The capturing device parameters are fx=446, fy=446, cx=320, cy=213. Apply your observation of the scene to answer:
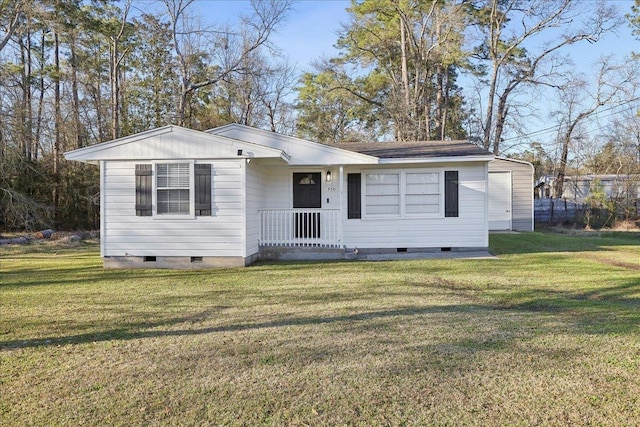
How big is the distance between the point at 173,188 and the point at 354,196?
4324 mm

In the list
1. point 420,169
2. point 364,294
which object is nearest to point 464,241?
point 420,169

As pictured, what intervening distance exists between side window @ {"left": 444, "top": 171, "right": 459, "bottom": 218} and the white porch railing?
270cm

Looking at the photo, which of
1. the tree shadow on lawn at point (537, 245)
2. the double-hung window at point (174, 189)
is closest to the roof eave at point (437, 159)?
the tree shadow on lawn at point (537, 245)

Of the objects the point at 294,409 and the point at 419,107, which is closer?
the point at 294,409

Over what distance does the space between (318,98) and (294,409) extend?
86.7ft

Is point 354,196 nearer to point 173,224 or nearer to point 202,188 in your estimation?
point 202,188

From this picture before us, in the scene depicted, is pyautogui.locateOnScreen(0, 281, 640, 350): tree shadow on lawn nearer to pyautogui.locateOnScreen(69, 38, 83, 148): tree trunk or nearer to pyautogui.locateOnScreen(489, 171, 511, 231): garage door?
pyautogui.locateOnScreen(489, 171, 511, 231): garage door

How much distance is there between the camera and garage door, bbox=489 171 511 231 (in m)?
16.8

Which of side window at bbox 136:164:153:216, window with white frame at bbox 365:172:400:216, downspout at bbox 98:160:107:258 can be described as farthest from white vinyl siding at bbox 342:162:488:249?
downspout at bbox 98:160:107:258

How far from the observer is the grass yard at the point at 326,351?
2.77 metres

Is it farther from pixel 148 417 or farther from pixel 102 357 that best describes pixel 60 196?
pixel 148 417

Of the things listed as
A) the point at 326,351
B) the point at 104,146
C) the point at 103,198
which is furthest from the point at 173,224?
the point at 326,351

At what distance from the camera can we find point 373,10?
2317 centimetres

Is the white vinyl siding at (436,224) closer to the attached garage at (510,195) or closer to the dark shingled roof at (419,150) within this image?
the dark shingled roof at (419,150)
